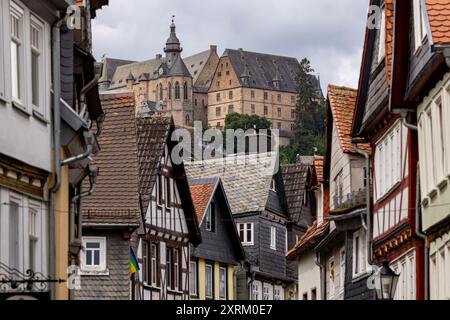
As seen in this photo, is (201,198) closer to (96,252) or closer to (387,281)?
(96,252)

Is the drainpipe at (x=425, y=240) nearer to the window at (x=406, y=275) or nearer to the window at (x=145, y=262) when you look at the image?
the window at (x=406, y=275)

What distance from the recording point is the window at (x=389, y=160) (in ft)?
97.5

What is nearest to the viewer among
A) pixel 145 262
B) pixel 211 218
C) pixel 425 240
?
pixel 425 240

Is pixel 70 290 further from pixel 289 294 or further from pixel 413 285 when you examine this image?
pixel 289 294

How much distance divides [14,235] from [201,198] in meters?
39.2

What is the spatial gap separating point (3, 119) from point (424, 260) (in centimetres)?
873

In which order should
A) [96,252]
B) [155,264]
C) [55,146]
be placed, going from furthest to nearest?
[155,264]
[96,252]
[55,146]

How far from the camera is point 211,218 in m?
62.5

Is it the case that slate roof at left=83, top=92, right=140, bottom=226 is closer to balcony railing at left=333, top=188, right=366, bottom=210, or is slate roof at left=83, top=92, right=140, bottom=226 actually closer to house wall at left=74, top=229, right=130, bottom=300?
house wall at left=74, top=229, right=130, bottom=300

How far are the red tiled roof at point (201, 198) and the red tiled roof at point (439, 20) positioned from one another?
37.0 m

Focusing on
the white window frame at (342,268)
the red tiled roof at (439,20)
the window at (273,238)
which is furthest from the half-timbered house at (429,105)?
the window at (273,238)

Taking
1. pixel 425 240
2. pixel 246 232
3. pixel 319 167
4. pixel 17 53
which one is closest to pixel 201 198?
pixel 246 232

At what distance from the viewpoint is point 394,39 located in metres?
27.6
